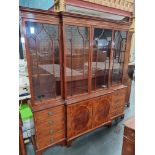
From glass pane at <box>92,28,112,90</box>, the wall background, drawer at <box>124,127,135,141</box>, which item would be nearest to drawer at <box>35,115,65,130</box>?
glass pane at <box>92,28,112,90</box>

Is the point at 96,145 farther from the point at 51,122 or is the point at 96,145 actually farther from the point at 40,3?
the point at 40,3

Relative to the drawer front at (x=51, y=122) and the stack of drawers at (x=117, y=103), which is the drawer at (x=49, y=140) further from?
the stack of drawers at (x=117, y=103)

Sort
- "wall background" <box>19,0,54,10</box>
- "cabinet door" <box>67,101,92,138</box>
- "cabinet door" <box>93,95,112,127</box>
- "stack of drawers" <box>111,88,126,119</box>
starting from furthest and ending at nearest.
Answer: "wall background" <box>19,0,54,10</box> < "stack of drawers" <box>111,88,126,119</box> < "cabinet door" <box>93,95,112,127</box> < "cabinet door" <box>67,101,92,138</box>

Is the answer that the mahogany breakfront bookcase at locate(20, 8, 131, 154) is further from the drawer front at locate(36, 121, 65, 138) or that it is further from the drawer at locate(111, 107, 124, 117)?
the drawer at locate(111, 107, 124, 117)

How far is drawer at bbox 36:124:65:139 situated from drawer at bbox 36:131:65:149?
51mm

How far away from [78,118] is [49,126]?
0.47 meters

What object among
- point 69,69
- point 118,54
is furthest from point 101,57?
point 69,69

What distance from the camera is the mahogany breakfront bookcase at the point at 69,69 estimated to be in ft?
5.59

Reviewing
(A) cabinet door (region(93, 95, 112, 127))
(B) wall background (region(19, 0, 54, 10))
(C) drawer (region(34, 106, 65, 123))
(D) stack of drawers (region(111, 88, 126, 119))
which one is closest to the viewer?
(C) drawer (region(34, 106, 65, 123))

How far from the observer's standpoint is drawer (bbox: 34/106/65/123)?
182cm

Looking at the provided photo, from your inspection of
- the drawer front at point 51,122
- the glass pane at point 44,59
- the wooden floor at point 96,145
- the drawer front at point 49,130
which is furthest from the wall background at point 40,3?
→ the wooden floor at point 96,145
